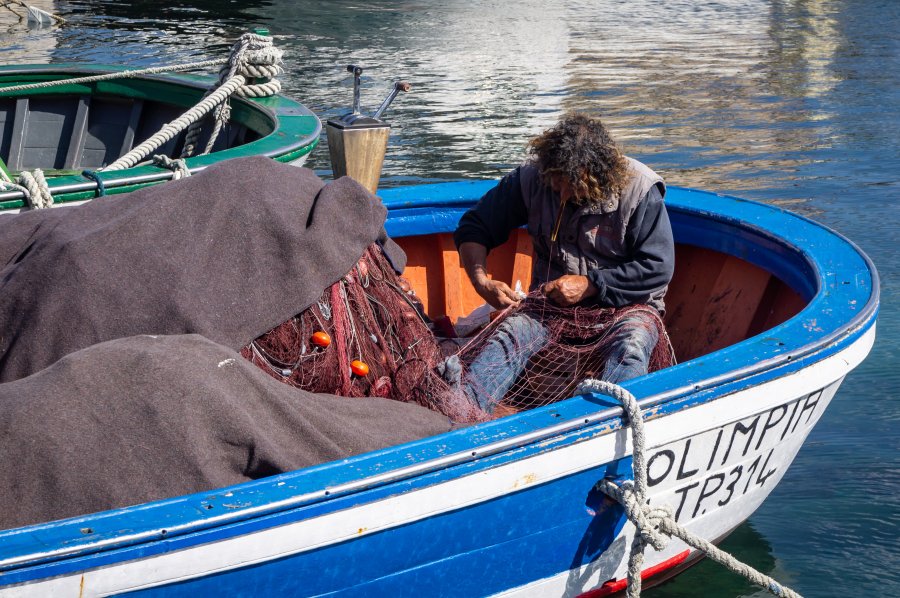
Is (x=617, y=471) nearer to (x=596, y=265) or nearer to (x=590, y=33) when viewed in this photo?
(x=596, y=265)

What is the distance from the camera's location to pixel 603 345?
387cm

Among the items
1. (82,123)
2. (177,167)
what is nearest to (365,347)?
(177,167)

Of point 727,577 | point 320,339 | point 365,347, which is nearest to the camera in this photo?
point 320,339

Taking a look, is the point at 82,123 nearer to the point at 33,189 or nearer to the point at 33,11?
the point at 33,189

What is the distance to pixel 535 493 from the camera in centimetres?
294

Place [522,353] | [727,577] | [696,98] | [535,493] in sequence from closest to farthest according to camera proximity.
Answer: [535,493] < [522,353] < [727,577] < [696,98]

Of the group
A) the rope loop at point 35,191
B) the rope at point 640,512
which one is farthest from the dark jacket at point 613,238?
the rope loop at point 35,191

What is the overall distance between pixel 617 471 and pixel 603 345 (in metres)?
0.86

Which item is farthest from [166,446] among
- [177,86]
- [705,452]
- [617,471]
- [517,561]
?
[177,86]

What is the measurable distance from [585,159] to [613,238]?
0.40 metres

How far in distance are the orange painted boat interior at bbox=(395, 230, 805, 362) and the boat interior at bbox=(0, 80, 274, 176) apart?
3.42 meters

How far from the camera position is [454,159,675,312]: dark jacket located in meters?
3.85

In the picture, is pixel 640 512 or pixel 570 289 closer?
pixel 640 512

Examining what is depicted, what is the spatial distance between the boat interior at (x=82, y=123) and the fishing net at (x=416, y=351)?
168 inches
